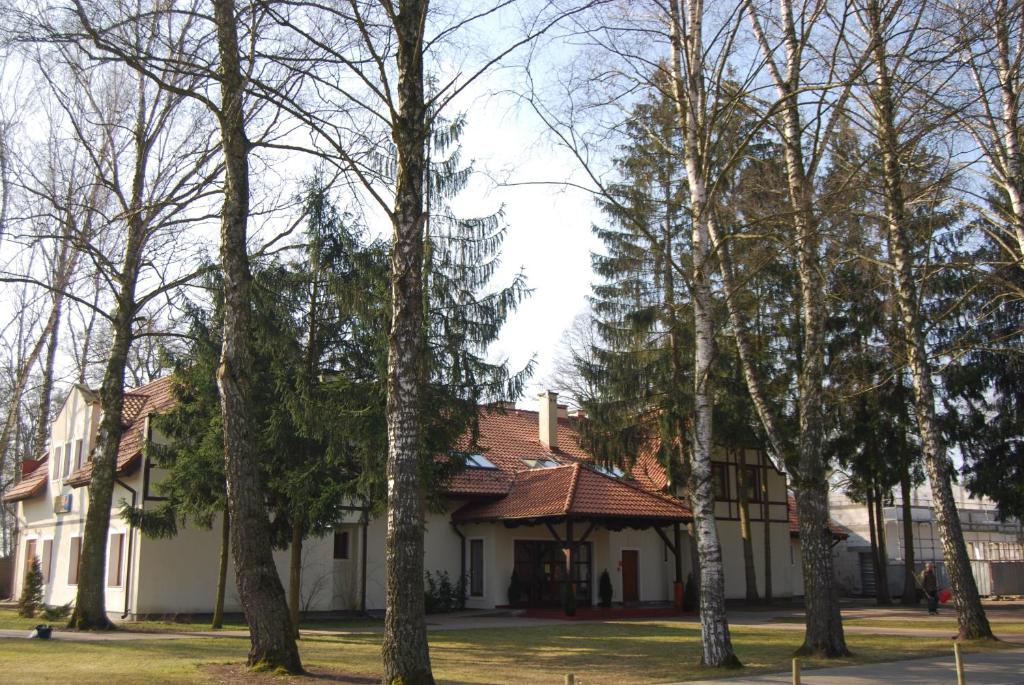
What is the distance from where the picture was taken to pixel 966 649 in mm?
16047

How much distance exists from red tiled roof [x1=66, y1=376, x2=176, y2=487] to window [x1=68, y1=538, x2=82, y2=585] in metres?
1.76

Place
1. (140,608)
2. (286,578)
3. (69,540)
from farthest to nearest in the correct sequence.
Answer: (69,540) < (286,578) < (140,608)

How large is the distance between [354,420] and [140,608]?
Result: 10.8m

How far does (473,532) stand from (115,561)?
10615 millimetres

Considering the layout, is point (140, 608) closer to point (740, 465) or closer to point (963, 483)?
point (740, 465)

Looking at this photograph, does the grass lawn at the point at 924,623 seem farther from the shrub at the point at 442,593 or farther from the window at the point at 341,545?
the window at the point at 341,545

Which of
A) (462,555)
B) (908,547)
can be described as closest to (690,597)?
(462,555)

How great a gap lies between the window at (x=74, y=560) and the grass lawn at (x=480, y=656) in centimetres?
1181

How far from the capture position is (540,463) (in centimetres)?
3294

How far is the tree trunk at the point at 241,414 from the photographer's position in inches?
492

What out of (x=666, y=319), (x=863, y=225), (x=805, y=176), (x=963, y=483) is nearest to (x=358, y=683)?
(x=805, y=176)

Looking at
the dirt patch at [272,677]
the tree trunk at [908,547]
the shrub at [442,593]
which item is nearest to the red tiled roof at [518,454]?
the shrub at [442,593]

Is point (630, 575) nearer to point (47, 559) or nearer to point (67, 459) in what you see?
point (67, 459)

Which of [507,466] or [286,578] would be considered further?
[507,466]
